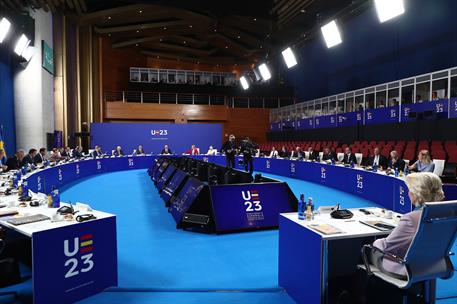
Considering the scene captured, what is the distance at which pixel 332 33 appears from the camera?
460 inches

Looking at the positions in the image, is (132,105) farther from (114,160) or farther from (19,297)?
(19,297)

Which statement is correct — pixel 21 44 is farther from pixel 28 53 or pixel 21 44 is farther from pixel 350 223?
pixel 350 223

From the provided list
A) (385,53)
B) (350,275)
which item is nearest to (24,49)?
(350,275)

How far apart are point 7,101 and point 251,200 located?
10870mm

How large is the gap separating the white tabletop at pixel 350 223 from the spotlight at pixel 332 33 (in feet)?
31.3

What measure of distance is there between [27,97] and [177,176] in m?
8.82

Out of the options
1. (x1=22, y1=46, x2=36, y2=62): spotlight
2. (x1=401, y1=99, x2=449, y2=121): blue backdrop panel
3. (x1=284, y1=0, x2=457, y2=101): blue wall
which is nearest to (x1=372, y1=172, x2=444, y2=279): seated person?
(x1=401, y1=99, x2=449, y2=121): blue backdrop panel

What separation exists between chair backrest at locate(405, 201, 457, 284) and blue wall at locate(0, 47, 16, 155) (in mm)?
12941

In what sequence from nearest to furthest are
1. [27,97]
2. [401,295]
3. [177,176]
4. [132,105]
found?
1. [401,295]
2. [177,176]
3. [27,97]
4. [132,105]

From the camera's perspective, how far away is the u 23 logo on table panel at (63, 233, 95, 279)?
3.01 meters

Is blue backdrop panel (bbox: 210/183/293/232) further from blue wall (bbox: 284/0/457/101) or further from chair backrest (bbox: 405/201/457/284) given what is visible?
blue wall (bbox: 284/0/457/101)

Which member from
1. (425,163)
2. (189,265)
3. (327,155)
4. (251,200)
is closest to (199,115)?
(327,155)

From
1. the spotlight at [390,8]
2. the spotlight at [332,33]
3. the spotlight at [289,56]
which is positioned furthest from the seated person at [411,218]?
the spotlight at [289,56]

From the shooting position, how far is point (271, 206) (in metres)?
5.71
